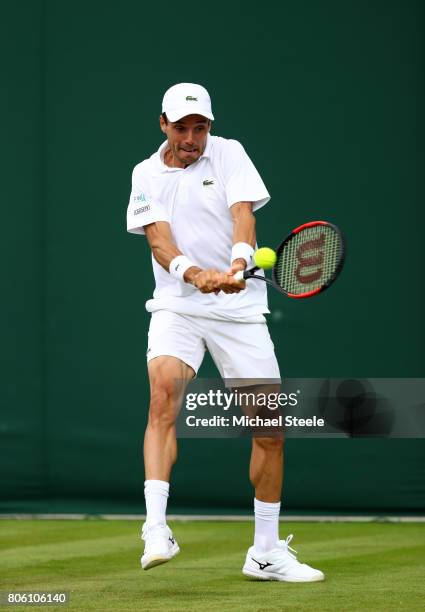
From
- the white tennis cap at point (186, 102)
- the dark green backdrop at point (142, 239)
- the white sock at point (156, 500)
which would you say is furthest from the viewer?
the dark green backdrop at point (142, 239)

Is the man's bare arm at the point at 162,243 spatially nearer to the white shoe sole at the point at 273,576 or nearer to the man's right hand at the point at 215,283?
the man's right hand at the point at 215,283

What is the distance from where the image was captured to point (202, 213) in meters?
4.85

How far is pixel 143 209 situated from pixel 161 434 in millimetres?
784

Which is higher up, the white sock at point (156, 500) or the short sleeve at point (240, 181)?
the short sleeve at point (240, 181)

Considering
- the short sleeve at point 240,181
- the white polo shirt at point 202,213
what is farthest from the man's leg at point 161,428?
the short sleeve at point 240,181

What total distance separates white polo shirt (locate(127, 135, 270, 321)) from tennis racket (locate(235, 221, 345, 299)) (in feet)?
0.66

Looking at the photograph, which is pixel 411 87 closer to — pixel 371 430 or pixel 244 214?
pixel 371 430

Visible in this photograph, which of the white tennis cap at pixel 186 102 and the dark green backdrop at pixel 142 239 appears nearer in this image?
the white tennis cap at pixel 186 102

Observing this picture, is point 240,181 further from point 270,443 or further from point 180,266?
→ point 270,443

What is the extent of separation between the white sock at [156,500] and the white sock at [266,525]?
0.46 m

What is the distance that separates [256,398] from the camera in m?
4.81

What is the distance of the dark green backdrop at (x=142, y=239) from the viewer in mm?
6664

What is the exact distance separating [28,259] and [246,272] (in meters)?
2.51

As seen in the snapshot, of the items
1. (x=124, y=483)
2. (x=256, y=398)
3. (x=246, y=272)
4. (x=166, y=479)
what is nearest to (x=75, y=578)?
(x=166, y=479)
